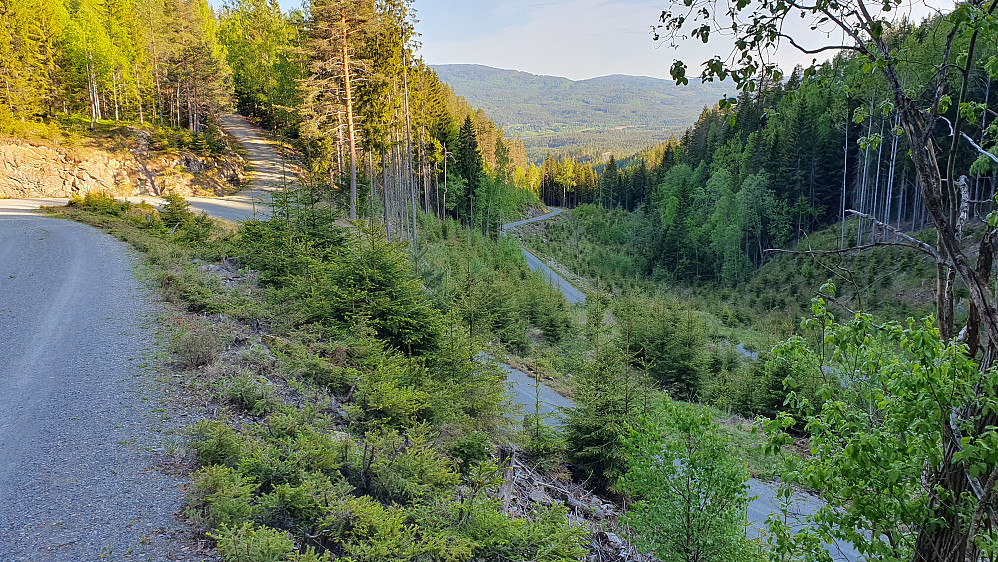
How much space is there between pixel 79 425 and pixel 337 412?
10.3 ft

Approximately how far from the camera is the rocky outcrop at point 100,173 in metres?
30.6

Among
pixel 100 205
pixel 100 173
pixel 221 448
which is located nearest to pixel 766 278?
pixel 221 448

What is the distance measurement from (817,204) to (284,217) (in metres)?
49.7

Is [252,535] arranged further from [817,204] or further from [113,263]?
[817,204]

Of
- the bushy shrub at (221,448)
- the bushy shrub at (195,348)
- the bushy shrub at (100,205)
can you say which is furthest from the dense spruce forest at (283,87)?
the bushy shrub at (221,448)

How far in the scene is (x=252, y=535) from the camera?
392cm

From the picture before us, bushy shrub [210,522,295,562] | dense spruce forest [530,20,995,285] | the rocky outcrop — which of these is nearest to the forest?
bushy shrub [210,522,295,562]

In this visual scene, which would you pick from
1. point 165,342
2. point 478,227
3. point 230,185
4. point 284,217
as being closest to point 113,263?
point 284,217

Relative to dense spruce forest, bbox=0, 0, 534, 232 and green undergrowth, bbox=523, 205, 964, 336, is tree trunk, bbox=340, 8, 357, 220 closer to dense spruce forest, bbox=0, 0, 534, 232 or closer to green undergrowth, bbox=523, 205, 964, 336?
dense spruce forest, bbox=0, 0, 534, 232

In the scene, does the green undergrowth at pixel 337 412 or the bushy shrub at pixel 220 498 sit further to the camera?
the green undergrowth at pixel 337 412

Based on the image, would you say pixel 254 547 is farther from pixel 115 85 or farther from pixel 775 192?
pixel 775 192

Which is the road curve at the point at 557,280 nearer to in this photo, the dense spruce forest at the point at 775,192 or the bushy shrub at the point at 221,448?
the dense spruce forest at the point at 775,192

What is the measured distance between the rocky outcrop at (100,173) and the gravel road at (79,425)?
23.7 m

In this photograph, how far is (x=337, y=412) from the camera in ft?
25.2
